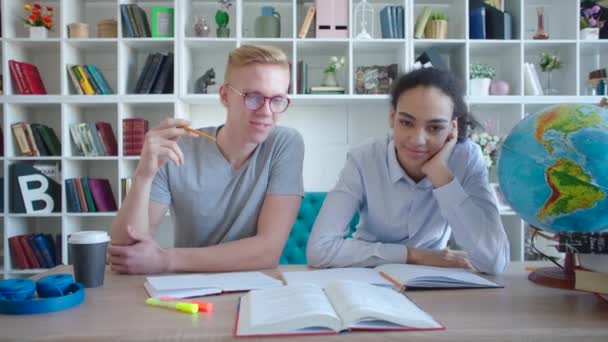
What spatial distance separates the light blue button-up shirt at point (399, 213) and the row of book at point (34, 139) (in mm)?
2259

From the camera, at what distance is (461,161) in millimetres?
1513

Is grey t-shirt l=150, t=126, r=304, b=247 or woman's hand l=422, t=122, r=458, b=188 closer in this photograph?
woman's hand l=422, t=122, r=458, b=188

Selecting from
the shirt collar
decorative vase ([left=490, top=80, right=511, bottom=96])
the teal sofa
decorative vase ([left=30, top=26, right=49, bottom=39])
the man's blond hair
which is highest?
decorative vase ([left=30, top=26, right=49, bottom=39])

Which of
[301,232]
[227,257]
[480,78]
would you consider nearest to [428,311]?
[227,257]

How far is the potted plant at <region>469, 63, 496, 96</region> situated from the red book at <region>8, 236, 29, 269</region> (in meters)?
3.01

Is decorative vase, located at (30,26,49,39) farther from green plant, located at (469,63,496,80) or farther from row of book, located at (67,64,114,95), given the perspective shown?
green plant, located at (469,63,496,80)

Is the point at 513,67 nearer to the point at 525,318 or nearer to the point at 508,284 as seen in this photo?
the point at 508,284

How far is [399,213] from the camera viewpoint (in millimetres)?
1525

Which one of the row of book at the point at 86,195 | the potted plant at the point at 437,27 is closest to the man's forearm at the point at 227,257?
the row of book at the point at 86,195

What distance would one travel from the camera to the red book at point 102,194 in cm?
296

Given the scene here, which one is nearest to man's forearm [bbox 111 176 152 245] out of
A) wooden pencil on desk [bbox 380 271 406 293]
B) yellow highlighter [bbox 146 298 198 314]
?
yellow highlighter [bbox 146 298 198 314]

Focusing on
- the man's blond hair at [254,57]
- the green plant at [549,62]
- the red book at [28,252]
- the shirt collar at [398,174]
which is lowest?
the red book at [28,252]

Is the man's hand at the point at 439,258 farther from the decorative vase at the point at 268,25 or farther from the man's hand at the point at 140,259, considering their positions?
the decorative vase at the point at 268,25

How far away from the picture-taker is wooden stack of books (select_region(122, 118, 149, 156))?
2947 millimetres
